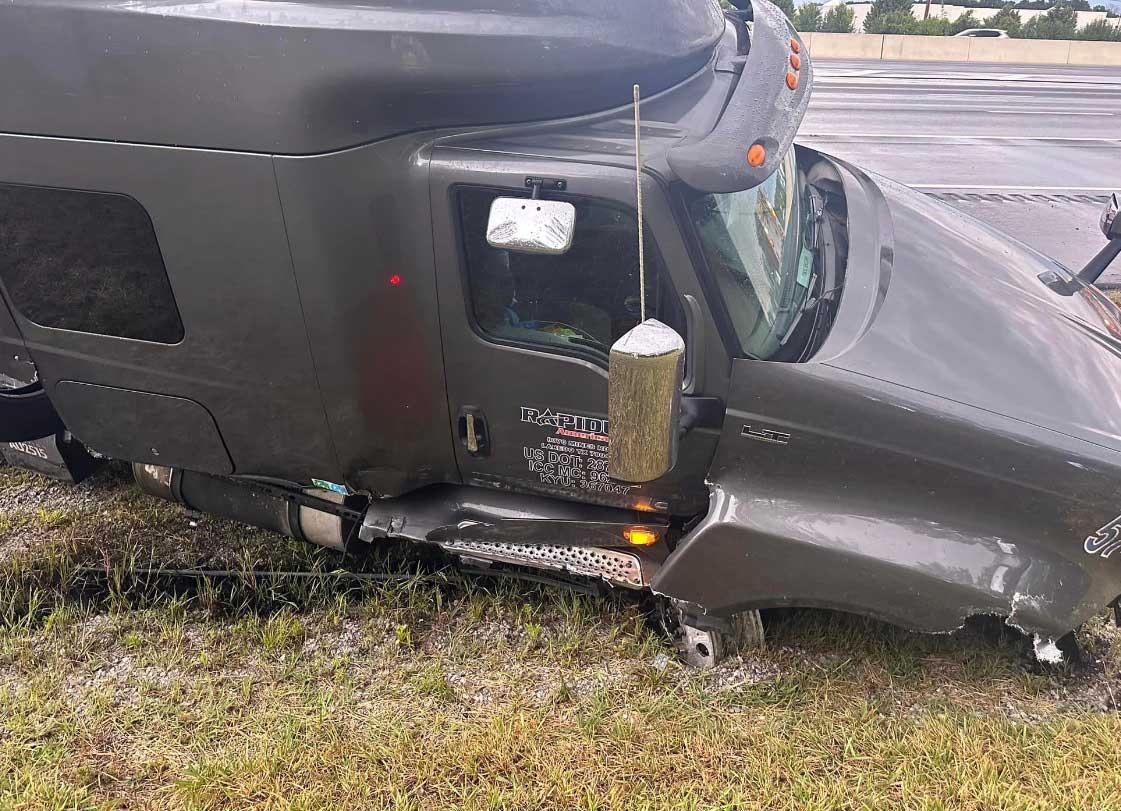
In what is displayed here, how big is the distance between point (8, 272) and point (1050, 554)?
13.0ft

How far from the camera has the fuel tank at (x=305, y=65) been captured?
2703 mm

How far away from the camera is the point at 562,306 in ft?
9.82

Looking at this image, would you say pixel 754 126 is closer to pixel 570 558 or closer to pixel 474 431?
pixel 474 431

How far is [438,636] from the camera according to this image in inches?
141

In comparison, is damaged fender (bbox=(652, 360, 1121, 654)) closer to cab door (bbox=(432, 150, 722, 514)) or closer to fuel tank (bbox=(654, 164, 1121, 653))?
fuel tank (bbox=(654, 164, 1121, 653))

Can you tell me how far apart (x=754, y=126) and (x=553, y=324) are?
947mm

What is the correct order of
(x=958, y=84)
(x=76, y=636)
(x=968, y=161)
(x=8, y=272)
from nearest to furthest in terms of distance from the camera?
(x=8, y=272) < (x=76, y=636) < (x=968, y=161) < (x=958, y=84)

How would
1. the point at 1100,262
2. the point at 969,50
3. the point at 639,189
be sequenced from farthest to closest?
the point at 969,50 → the point at 1100,262 → the point at 639,189

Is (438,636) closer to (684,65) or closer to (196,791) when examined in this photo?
(196,791)

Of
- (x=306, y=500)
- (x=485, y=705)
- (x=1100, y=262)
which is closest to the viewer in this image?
(x=485, y=705)

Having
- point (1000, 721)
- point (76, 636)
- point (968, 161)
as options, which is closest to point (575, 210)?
point (1000, 721)

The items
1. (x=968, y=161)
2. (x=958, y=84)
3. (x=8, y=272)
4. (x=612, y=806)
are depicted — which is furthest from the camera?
(x=958, y=84)

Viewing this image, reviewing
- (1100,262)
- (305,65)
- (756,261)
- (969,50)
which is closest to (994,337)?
(756,261)

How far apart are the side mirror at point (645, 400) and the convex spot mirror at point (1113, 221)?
2.90 meters
